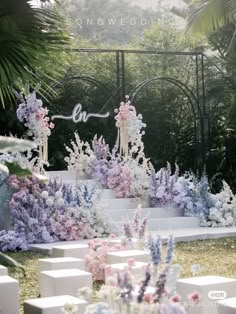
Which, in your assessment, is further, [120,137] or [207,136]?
[207,136]

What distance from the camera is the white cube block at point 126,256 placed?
6334 millimetres

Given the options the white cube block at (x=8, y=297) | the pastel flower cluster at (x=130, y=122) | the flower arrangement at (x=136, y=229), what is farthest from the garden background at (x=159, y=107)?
the white cube block at (x=8, y=297)

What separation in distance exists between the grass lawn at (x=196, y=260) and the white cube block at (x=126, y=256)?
2.11 feet

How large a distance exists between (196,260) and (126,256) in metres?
1.71

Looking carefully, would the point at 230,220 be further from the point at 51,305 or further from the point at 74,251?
the point at 51,305

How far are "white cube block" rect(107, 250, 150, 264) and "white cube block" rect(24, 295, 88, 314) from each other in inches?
72.3

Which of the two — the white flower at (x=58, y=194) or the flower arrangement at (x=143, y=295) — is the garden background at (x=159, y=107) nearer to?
the white flower at (x=58, y=194)

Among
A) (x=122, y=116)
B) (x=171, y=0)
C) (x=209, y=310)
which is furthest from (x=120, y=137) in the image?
(x=171, y=0)

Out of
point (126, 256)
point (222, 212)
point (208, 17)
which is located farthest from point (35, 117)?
point (208, 17)

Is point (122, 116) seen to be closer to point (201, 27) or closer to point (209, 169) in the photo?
point (209, 169)

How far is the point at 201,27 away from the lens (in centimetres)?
→ 1666

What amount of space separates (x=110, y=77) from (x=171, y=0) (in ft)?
125

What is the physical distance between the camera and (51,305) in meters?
4.32

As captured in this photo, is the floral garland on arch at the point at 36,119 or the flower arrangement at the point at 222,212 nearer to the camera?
the flower arrangement at the point at 222,212
